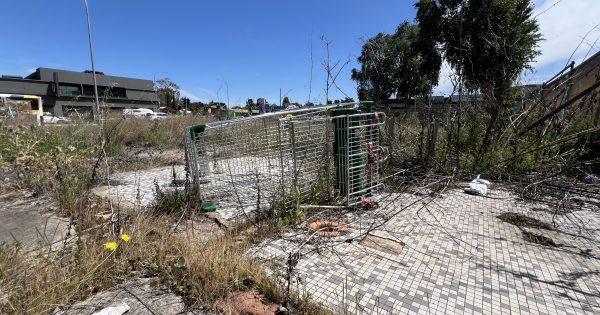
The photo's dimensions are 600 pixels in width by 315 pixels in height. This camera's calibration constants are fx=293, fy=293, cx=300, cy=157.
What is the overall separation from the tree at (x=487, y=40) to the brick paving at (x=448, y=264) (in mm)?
2815

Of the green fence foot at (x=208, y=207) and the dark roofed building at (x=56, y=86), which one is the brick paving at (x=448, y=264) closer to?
the green fence foot at (x=208, y=207)

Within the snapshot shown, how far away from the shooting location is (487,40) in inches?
249

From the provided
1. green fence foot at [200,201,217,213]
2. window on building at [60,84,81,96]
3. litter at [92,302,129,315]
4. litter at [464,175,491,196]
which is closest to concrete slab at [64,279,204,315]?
litter at [92,302,129,315]

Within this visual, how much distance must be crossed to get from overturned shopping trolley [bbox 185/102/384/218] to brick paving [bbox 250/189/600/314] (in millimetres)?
457

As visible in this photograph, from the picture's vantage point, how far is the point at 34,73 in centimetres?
4909

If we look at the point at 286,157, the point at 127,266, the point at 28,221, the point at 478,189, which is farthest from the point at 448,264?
the point at 28,221

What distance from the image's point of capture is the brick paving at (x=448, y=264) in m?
2.00

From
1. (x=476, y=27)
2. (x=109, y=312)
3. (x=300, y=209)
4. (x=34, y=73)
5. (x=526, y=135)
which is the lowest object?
(x=109, y=312)

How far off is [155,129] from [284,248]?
948cm

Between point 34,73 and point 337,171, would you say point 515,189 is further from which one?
point 34,73

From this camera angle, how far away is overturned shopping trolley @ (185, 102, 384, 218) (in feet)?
11.8

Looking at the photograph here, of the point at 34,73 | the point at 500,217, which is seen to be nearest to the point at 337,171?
the point at 500,217

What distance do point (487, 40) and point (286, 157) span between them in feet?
18.2

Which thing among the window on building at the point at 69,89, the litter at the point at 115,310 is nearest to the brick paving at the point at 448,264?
the litter at the point at 115,310
